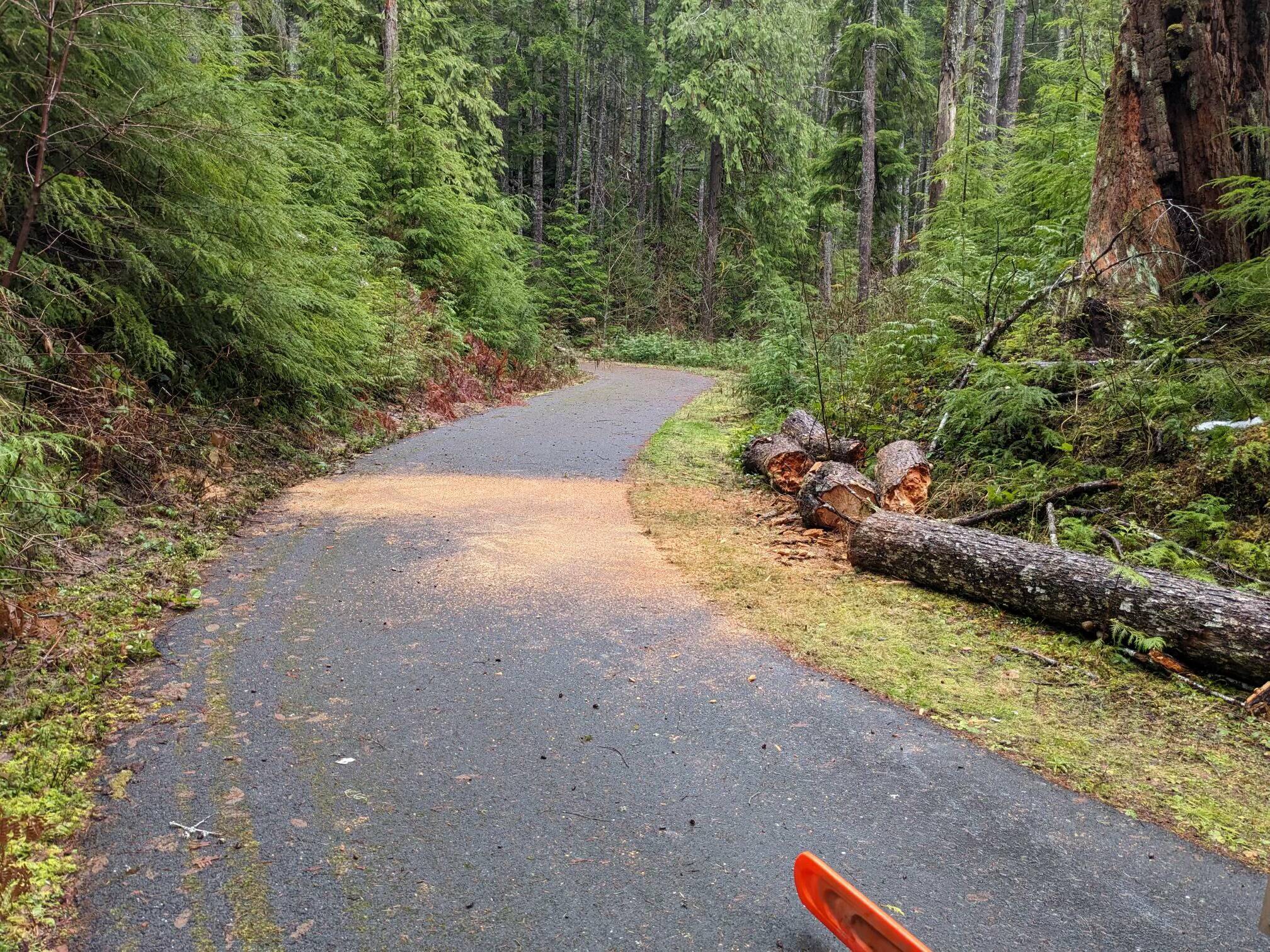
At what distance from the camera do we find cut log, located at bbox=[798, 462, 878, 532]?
7062mm

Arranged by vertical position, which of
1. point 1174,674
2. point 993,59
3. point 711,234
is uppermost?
point 993,59

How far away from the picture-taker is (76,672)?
3721mm

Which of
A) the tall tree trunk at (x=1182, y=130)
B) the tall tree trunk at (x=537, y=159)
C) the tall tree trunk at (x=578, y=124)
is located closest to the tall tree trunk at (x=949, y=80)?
the tall tree trunk at (x=1182, y=130)

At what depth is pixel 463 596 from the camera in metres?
5.31

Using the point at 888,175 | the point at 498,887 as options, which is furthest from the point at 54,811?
the point at 888,175

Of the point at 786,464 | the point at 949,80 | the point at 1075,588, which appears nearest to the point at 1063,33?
the point at 949,80

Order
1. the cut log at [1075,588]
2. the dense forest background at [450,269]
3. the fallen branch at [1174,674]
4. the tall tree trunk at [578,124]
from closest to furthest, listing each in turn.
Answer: the fallen branch at [1174,674] < the cut log at [1075,588] < the dense forest background at [450,269] < the tall tree trunk at [578,124]

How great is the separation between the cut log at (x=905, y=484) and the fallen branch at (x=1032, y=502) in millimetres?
685

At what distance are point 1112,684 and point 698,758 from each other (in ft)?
8.22

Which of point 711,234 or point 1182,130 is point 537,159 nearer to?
point 711,234

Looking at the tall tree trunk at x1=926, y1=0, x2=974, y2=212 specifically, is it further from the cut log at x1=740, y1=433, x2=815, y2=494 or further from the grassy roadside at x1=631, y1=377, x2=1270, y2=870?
the grassy roadside at x1=631, y1=377, x2=1270, y2=870

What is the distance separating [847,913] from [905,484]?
5239 millimetres

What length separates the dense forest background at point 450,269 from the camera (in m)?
5.55

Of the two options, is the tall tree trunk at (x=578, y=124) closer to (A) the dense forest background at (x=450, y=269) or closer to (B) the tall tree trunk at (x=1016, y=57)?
(A) the dense forest background at (x=450, y=269)
